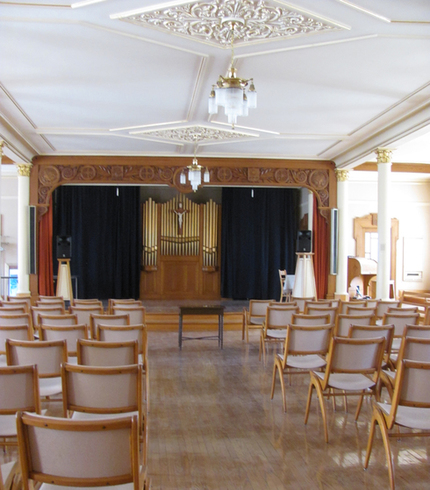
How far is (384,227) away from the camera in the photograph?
8898 mm

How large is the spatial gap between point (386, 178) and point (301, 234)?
233cm

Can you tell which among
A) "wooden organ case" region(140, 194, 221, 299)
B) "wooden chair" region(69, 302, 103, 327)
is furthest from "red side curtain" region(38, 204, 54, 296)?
"wooden chair" region(69, 302, 103, 327)

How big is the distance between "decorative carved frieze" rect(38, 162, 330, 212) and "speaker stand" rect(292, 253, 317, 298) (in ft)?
4.61

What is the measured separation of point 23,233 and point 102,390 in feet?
27.3

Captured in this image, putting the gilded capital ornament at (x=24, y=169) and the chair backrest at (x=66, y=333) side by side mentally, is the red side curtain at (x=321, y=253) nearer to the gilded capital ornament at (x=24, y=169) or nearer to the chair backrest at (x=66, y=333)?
the gilded capital ornament at (x=24, y=169)

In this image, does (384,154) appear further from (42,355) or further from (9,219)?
(9,219)

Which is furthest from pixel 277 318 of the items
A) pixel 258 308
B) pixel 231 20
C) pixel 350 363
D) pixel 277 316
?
pixel 231 20

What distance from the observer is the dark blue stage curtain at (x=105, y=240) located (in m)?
13.6

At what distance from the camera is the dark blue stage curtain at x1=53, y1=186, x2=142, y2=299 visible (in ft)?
44.8

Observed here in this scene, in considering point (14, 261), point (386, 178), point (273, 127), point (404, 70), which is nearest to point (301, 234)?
point (386, 178)

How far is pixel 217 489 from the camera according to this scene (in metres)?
Answer: 2.94

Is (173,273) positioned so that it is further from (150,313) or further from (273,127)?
(273,127)

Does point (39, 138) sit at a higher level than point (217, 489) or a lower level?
higher

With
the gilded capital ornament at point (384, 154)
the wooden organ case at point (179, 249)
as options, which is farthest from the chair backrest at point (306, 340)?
the wooden organ case at point (179, 249)
